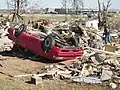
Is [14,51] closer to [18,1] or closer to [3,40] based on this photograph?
[3,40]

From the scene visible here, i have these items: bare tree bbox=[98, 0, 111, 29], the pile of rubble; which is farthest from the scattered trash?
bare tree bbox=[98, 0, 111, 29]

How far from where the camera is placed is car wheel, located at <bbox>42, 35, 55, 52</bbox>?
13.8m

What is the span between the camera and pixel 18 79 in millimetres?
10938

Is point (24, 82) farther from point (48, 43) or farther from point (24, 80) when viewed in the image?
point (48, 43)

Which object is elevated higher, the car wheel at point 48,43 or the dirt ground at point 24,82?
the car wheel at point 48,43

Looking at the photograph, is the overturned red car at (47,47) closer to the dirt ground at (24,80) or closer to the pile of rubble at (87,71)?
the pile of rubble at (87,71)

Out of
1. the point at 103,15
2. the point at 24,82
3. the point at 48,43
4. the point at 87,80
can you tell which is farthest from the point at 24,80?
the point at 103,15

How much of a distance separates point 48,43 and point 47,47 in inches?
8.6

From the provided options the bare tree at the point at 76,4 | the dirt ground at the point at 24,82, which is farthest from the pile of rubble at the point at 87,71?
the bare tree at the point at 76,4

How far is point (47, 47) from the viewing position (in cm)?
1400

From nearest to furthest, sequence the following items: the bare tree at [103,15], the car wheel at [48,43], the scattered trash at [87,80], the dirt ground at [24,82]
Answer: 1. the dirt ground at [24,82]
2. the scattered trash at [87,80]
3. the car wheel at [48,43]
4. the bare tree at [103,15]

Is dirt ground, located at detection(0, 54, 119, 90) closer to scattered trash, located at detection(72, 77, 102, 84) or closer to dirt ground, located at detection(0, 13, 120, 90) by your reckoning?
dirt ground, located at detection(0, 13, 120, 90)

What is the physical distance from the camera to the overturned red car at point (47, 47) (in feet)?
45.5

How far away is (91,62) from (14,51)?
4583 millimetres
